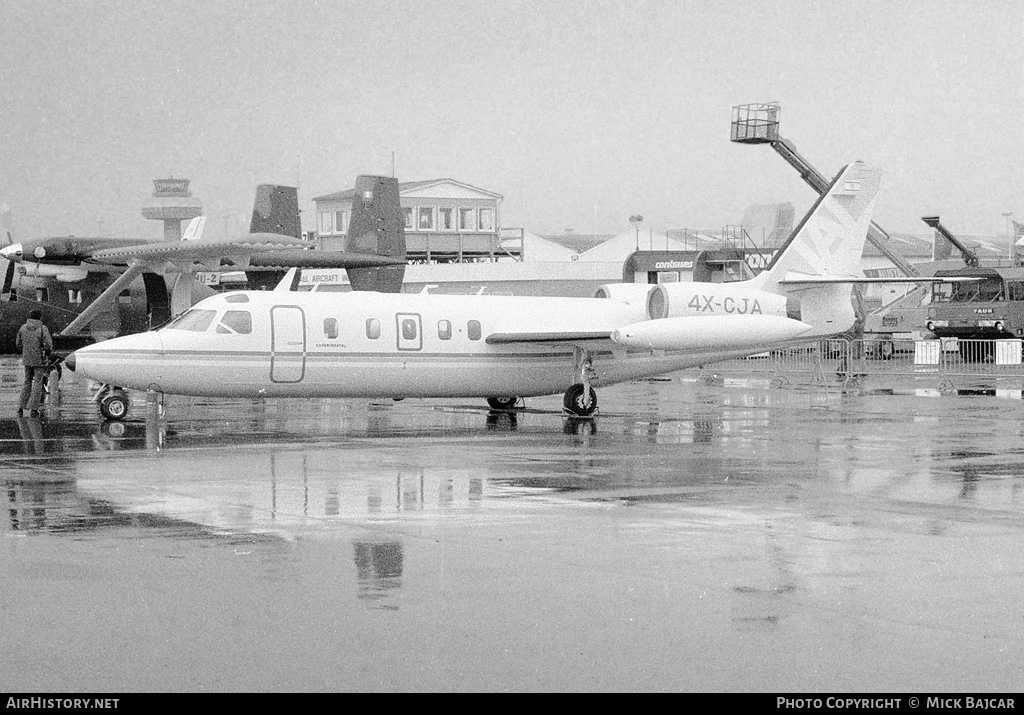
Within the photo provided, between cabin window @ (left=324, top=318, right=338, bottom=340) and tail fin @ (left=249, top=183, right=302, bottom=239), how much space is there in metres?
26.1

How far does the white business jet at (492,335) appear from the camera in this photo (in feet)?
64.2

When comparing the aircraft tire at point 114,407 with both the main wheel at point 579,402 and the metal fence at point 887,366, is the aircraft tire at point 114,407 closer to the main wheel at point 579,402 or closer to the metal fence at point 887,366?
the main wheel at point 579,402

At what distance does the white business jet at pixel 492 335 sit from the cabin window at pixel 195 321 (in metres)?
0.02

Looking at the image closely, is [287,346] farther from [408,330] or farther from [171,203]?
[171,203]

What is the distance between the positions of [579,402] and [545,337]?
1289mm

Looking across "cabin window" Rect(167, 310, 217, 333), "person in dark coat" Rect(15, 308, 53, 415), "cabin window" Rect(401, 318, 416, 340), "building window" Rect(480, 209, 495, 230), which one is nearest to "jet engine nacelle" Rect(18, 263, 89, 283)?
"person in dark coat" Rect(15, 308, 53, 415)

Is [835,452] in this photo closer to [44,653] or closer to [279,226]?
[44,653]

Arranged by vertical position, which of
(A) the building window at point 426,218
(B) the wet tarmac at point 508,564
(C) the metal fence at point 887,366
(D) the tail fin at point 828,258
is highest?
(A) the building window at point 426,218

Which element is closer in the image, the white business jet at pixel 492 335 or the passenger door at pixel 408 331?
the white business jet at pixel 492 335

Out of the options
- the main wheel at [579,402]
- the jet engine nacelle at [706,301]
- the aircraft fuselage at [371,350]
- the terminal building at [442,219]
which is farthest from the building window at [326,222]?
the main wheel at [579,402]

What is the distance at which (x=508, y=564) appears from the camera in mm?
8836

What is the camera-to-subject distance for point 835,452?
16.7 meters

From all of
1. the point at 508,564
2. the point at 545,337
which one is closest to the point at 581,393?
the point at 545,337

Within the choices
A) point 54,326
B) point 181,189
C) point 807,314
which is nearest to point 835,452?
point 807,314
